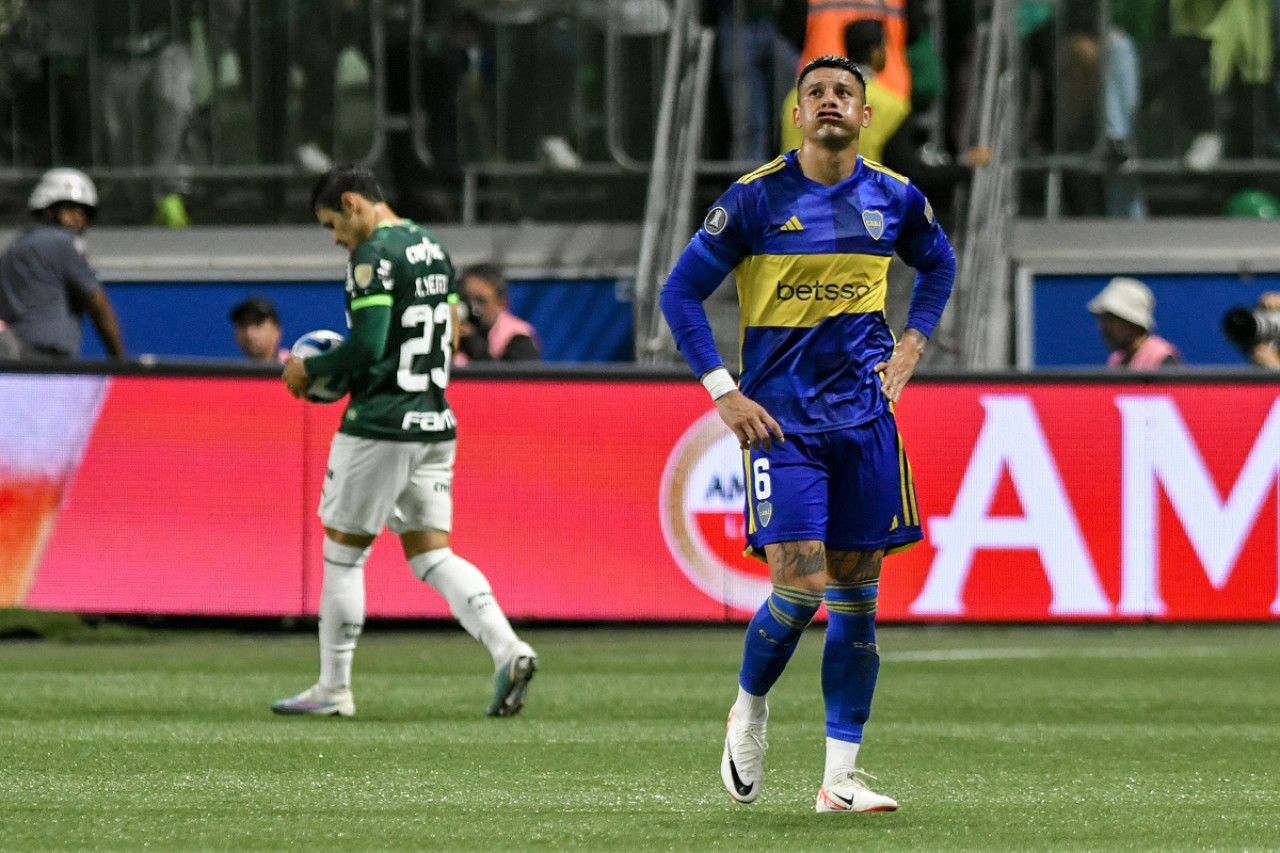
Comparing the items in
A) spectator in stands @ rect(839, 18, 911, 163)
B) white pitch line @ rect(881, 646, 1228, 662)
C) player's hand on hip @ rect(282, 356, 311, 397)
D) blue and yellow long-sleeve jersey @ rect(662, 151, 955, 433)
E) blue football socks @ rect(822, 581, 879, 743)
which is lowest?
white pitch line @ rect(881, 646, 1228, 662)

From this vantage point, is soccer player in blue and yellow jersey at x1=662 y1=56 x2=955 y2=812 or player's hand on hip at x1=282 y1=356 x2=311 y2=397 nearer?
soccer player in blue and yellow jersey at x1=662 y1=56 x2=955 y2=812

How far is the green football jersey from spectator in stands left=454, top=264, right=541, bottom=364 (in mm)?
4566

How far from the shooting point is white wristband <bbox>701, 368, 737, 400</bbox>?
6990mm

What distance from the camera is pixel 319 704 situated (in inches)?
391

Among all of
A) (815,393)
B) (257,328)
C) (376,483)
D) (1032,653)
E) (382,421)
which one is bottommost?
(1032,653)

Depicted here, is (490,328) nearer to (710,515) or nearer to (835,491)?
(710,515)

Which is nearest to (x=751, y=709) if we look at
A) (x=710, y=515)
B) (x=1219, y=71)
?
(x=710, y=515)

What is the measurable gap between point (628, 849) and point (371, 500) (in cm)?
400

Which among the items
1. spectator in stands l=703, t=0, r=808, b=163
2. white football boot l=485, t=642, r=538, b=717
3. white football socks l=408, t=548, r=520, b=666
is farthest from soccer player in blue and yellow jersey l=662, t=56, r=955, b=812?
spectator in stands l=703, t=0, r=808, b=163

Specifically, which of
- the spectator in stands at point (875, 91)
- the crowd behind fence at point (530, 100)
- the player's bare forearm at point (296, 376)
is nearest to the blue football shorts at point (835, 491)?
the player's bare forearm at point (296, 376)

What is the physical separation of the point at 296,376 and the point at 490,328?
526cm

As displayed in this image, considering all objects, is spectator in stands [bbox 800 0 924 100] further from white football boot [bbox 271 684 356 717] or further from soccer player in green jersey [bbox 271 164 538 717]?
white football boot [bbox 271 684 356 717]

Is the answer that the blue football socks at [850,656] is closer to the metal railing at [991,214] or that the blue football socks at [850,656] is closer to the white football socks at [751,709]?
the white football socks at [751,709]

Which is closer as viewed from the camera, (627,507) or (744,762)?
(744,762)
